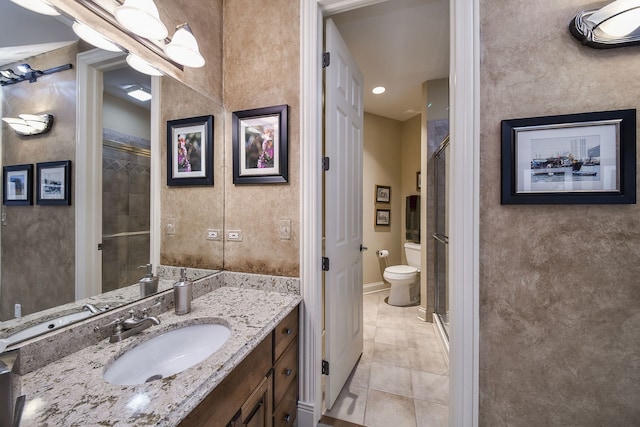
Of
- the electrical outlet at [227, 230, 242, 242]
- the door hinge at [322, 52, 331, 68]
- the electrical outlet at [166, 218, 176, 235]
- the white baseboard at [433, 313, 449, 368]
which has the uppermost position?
the door hinge at [322, 52, 331, 68]

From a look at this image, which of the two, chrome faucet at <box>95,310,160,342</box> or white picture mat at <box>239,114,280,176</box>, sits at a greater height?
white picture mat at <box>239,114,280,176</box>

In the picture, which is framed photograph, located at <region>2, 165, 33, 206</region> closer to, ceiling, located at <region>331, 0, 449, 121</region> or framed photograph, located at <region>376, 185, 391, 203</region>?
ceiling, located at <region>331, 0, 449, 121</region>

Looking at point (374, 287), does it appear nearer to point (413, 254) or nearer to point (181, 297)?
point (413, 254)

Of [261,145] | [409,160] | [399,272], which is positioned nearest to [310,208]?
[261,145]

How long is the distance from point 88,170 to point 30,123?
197 millimetres

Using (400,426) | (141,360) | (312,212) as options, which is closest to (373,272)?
(400,426)

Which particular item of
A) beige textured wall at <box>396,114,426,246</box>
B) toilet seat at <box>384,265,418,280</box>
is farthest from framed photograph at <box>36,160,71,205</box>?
beige textured wall at <box>396,114,426,246</box>

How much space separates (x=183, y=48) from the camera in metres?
1.21

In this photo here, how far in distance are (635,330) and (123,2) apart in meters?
2.61

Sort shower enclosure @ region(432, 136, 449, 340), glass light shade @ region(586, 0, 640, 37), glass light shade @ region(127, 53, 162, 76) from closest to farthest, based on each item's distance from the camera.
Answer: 1. glass light shade @ region(586, 0, 640, 37)
2. glass light shade @ region(127, 53, 162, 76)
3. shower enclosure @ region(432, 136, 449, 340)

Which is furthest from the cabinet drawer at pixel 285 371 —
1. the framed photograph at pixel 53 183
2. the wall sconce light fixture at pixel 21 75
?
the wall sconce light fixture at pixel 21 75

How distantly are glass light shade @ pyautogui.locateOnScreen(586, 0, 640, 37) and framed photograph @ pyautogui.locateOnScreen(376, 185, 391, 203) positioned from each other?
2.96 m

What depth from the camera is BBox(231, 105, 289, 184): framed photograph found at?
1.47 m

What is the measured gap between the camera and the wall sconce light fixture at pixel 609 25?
3.12 feet
